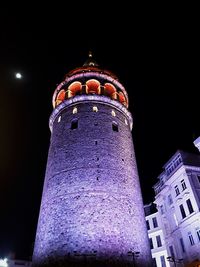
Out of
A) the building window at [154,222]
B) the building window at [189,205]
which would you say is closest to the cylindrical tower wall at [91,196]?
the building window at [189,205]

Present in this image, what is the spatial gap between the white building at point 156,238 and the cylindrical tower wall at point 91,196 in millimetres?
15629

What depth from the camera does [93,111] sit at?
1848cm

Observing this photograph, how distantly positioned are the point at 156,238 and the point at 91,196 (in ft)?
66.2

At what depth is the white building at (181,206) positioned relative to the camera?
20281 millimetres

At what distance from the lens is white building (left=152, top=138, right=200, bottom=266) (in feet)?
66.5

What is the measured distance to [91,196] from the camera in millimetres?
13852

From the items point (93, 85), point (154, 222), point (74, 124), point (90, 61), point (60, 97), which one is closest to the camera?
point (74, 124)

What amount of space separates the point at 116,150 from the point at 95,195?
377 centimetres

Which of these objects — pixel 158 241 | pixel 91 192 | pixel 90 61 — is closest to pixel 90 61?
pixel 90 61

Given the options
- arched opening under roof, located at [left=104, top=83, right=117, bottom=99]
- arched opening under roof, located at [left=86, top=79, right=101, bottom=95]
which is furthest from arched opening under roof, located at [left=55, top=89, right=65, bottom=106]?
arched opening under roof, located at [left=104, top=83, right=117, bottom=99]

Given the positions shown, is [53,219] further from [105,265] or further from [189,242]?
[189,242]

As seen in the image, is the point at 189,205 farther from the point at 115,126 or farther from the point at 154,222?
the point at 154,222

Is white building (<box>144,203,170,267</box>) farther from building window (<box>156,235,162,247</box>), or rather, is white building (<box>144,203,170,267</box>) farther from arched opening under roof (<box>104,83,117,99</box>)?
arched opening under roof (<box>104,83,117,99</box>)

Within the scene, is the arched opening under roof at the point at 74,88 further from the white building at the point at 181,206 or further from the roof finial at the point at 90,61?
the white building at the point at 181,206
